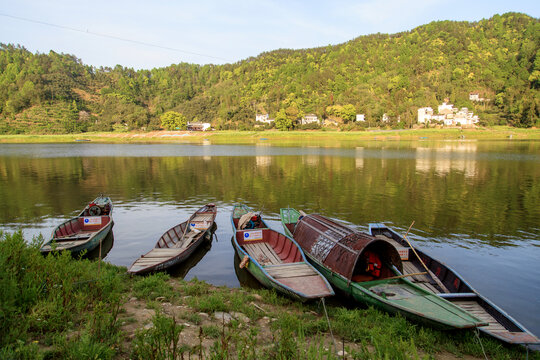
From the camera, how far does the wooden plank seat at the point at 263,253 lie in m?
13.8


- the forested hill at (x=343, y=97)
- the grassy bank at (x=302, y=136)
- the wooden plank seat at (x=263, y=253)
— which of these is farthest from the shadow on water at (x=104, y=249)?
the forested hill at (x=343, y=97)

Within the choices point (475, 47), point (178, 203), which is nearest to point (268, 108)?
point (475, 47)

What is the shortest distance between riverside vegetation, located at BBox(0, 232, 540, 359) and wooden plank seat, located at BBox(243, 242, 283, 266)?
2.68 metres

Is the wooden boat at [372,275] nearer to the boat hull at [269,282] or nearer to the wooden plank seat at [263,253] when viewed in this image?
the wooden plank seat at [263,253]

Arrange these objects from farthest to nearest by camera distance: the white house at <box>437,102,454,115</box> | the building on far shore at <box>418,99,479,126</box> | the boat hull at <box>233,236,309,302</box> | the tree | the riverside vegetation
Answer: the tree < the white house at <box>437,102,454,115</box> < the building on far shore at <box>418,99,479,126</box> < the boat hull at <box>233,236,309,302</box> < the riverside vegetation

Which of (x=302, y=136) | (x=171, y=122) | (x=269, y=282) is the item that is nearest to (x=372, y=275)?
(x=269, y=282)

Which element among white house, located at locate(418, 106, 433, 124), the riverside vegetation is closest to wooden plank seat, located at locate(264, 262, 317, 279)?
the riverside vegetation

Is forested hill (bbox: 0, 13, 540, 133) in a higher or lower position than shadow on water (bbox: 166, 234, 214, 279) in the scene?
higher

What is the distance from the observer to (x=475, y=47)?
200m

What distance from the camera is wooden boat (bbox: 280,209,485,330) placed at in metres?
8.48

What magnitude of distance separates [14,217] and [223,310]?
20979 millimetres

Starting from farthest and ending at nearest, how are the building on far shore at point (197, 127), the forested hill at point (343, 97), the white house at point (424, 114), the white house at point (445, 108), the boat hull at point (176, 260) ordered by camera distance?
the building on far shore at point (197, 127) → the white house at point (445, 108) → the forested hill at point (343, 97) → the white house at point (424, 114) → the boat hull at point (176, 260)

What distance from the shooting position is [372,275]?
457 inches

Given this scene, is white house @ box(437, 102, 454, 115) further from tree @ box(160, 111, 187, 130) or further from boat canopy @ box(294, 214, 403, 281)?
boat canopy @ box(294, 214, 403, 281)
